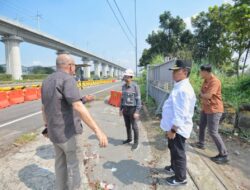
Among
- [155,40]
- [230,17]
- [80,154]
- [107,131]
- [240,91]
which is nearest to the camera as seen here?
[80,154]

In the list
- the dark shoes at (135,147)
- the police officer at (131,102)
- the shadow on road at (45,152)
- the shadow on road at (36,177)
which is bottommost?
the shadow on road at (36,177)

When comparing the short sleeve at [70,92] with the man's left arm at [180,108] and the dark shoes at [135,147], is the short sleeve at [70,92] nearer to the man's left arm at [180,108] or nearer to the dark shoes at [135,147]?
the man's left arm at [180,108]

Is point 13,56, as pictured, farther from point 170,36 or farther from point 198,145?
point 198,145

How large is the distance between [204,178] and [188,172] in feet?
0.94

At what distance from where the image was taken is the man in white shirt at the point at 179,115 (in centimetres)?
286

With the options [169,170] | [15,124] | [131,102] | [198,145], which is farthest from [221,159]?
[15,124]

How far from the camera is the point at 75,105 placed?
2215 millimetres

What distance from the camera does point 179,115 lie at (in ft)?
9.37

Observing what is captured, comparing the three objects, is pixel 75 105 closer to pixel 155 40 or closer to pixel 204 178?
pixel 204 178

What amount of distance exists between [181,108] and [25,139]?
4.42 m

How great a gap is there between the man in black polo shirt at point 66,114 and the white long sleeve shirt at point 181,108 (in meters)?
1.10

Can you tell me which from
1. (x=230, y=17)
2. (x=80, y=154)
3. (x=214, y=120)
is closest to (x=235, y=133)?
(x=214, y=120)

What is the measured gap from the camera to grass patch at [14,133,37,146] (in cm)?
520

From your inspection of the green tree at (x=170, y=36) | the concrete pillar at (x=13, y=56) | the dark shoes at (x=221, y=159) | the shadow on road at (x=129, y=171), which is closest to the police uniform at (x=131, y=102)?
the shadow on road at (x=129, y=171)
